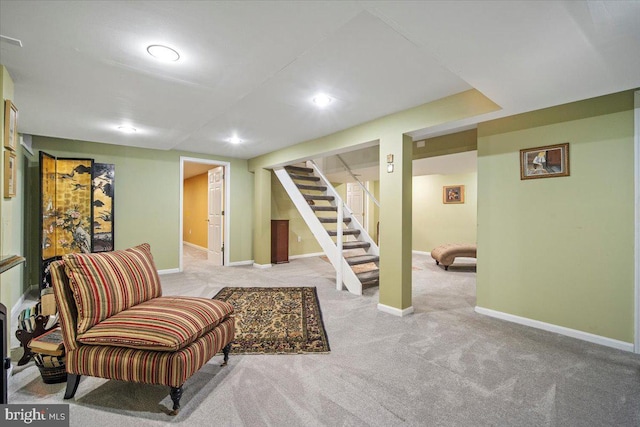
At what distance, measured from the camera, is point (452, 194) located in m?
7.06

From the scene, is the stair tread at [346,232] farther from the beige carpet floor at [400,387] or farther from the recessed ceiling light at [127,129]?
the recessed ceiling light at [127,129]

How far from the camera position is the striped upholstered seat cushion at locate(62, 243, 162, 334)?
5.47 feet

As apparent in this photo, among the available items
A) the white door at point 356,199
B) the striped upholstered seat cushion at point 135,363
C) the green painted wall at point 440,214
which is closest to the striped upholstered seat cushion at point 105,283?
the striped upholstered seat cushion at point 135,363

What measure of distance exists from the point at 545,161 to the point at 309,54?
247cm

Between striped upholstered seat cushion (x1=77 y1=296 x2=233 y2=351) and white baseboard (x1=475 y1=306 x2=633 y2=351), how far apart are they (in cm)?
290

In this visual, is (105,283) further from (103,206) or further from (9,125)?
(103,206)

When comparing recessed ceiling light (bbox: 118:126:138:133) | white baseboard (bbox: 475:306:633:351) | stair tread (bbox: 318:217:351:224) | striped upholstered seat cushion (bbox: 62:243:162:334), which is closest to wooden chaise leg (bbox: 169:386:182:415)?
striped upholstered seat cushion (bbox: 62:243:162:334)

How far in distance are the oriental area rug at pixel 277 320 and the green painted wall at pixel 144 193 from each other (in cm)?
198

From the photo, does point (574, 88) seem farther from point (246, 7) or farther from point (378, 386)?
point (378, 386)

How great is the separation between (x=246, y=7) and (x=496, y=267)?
327cm

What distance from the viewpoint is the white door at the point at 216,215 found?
6.08m

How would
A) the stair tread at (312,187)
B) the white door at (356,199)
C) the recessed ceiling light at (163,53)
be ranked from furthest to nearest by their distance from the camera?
the white door at (356,199), the stair tread at (312,187), the recessed ceiling light at (163,53)

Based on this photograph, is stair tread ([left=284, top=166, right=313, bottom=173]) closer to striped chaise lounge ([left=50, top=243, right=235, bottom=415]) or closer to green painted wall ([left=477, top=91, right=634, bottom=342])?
green painted wall ([left=477, top=91, right=634, bottom=342])

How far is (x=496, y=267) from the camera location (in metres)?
3.07
